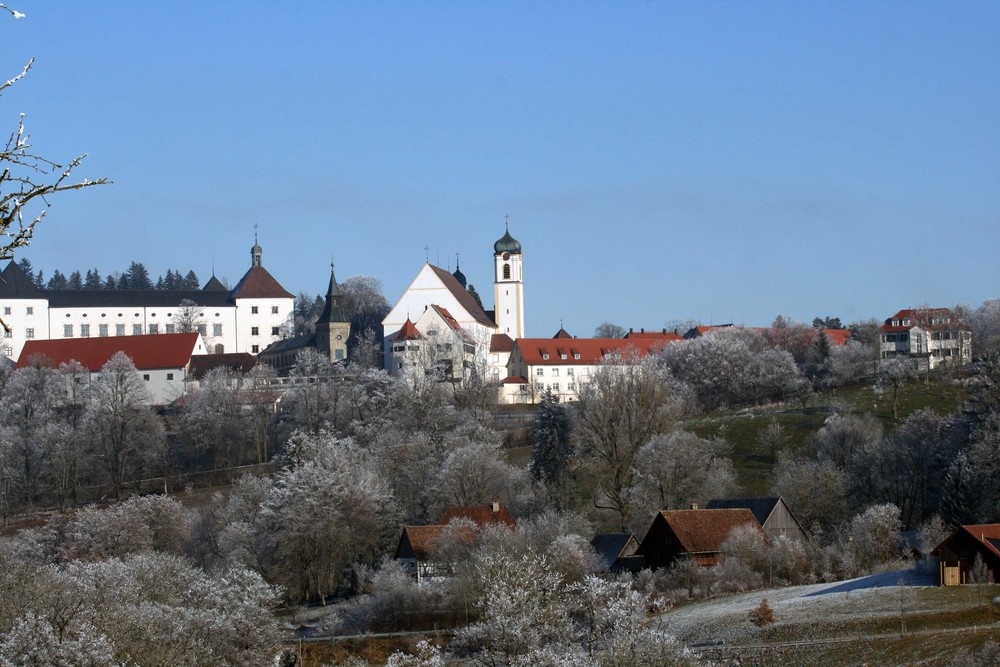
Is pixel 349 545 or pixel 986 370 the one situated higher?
pixel 986 370

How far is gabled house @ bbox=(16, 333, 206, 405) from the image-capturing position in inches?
4158

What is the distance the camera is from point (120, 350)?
109000mm

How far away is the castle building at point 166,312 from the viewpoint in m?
124

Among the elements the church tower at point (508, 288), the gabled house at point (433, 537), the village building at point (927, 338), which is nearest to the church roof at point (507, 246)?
the church tower at point (508, 288)

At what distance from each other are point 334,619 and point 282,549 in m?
8.62

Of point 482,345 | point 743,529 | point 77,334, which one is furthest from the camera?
point 77,334

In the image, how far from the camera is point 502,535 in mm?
→ 48438

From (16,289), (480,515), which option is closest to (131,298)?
(16,289)

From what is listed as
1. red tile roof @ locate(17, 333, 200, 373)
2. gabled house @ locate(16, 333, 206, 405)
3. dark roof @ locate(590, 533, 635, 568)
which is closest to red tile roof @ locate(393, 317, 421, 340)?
gabled house @ locate(16, 333, 206, 405)

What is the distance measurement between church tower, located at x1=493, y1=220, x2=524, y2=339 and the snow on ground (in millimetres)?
78408

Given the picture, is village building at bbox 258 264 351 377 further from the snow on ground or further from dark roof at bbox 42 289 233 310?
the snow on ground

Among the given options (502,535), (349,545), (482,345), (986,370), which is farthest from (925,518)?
(482,345)

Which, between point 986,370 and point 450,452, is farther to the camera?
point 450,452

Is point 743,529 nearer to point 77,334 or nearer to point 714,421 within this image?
point 714,421
